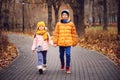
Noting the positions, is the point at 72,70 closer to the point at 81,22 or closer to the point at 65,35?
the point at 65,35

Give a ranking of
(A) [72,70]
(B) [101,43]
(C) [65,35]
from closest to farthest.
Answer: (C) [65,35], (A) [72,70], (B) [101,43]

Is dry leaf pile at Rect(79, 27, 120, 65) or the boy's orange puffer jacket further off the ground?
the boy's orange puffer jacket

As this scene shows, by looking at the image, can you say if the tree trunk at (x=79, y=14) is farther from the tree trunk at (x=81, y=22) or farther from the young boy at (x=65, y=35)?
the young boy at (x=65, y=35)

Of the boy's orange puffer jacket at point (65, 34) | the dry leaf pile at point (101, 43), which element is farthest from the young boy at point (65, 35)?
the dry leaf pile at point (101, 43)

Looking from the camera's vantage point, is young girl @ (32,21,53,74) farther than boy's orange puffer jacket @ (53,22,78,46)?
Yes

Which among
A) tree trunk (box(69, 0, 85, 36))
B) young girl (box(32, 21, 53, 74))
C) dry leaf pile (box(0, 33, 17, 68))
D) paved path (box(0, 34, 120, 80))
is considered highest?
tree trunk (box(69, 0, 85, 36))

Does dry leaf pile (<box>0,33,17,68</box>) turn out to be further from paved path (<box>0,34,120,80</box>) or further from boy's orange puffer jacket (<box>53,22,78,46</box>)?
boy's orange puffer jacket (<box>53,22,78,46</box>)

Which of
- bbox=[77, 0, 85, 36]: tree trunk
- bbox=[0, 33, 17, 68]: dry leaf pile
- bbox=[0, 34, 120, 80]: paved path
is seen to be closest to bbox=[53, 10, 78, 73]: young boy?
bbox=[0, 34, 120, 80]: paved path

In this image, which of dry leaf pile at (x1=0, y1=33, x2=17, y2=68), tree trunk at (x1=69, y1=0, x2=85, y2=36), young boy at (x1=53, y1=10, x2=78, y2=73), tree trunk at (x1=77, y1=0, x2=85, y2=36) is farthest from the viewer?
tree trunk at (x1=77, y1=0, x2=85, y2=36)

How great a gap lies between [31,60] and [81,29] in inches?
597

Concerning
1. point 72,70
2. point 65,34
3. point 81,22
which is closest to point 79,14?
point 81,22

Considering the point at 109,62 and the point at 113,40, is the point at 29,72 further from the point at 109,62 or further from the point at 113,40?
the point at 113,40

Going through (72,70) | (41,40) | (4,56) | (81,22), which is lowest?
(72,70)

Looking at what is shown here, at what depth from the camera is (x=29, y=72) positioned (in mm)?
12477
